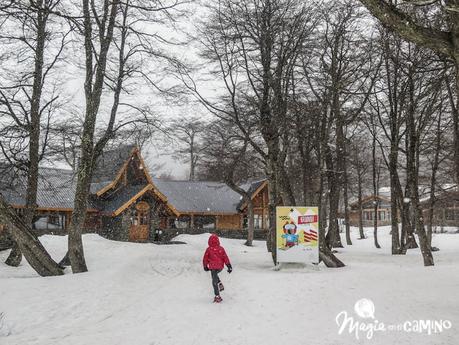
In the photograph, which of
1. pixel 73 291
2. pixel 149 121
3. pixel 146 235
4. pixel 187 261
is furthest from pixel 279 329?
pixel 146 235

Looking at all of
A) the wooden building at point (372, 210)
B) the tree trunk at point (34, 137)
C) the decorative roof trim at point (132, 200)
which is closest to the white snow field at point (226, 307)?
the tree trunk at point (34, 137)

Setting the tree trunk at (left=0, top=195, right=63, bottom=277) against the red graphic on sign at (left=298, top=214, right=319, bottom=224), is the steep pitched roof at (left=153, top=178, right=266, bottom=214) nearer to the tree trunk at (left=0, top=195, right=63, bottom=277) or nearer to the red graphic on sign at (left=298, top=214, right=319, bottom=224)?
the red graphic on sign at (left=298, top=214, right=319, bottom=224)

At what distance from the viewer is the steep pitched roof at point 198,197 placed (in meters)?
39.3

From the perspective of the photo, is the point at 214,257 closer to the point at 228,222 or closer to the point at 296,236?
the point at 296,236

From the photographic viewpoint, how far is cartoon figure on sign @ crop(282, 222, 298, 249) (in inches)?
622

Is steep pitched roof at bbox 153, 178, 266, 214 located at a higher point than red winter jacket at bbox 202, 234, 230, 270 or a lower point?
higher

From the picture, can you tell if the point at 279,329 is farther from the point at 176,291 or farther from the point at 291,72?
the point at 291,72

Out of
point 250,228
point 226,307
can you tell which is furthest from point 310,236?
point 250,228

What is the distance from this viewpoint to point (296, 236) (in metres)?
15.8

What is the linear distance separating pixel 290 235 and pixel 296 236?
0.23 meters

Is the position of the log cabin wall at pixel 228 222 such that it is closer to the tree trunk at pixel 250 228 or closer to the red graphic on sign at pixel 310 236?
the tree trunk at pixel 250 228

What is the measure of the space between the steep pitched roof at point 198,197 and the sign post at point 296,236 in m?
22.7

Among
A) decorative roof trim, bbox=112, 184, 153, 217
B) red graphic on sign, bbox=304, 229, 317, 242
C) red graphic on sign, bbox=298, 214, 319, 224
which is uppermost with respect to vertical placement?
decorative roof trim, bbox=112, 184, 153, 217

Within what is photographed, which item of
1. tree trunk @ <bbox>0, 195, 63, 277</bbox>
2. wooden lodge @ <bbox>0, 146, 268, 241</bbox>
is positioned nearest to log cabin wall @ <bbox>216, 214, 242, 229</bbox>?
wooden lodge @ <bbox>0, 146, 268, 241</bbox>
